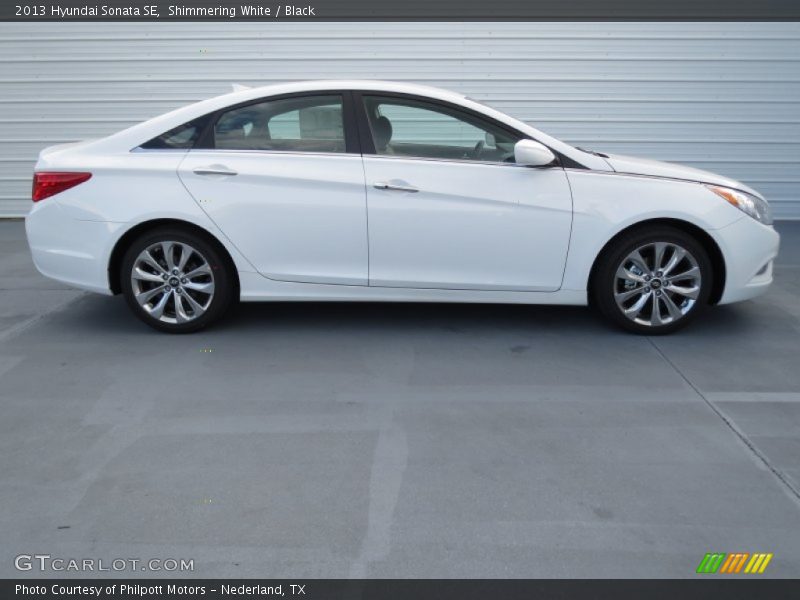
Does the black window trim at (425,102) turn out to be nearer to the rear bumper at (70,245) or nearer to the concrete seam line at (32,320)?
the rear bumper at (70,245)

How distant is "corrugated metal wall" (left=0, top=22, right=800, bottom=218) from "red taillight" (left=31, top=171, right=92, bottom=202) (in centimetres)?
431

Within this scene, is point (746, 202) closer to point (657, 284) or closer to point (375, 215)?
point (657, 284)

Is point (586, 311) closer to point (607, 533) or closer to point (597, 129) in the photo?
point (607, 533)

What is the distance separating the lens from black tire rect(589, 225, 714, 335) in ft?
16.8

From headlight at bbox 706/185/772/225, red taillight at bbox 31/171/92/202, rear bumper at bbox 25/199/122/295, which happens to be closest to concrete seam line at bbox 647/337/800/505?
headlight at bbox 706/185/772/225

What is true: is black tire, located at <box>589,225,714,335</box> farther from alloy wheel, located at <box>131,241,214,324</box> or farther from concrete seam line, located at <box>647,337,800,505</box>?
alloy wheel, located at <box>131,241,214,324</box>

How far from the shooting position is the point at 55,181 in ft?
16.8

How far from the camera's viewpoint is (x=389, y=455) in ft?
11.8
